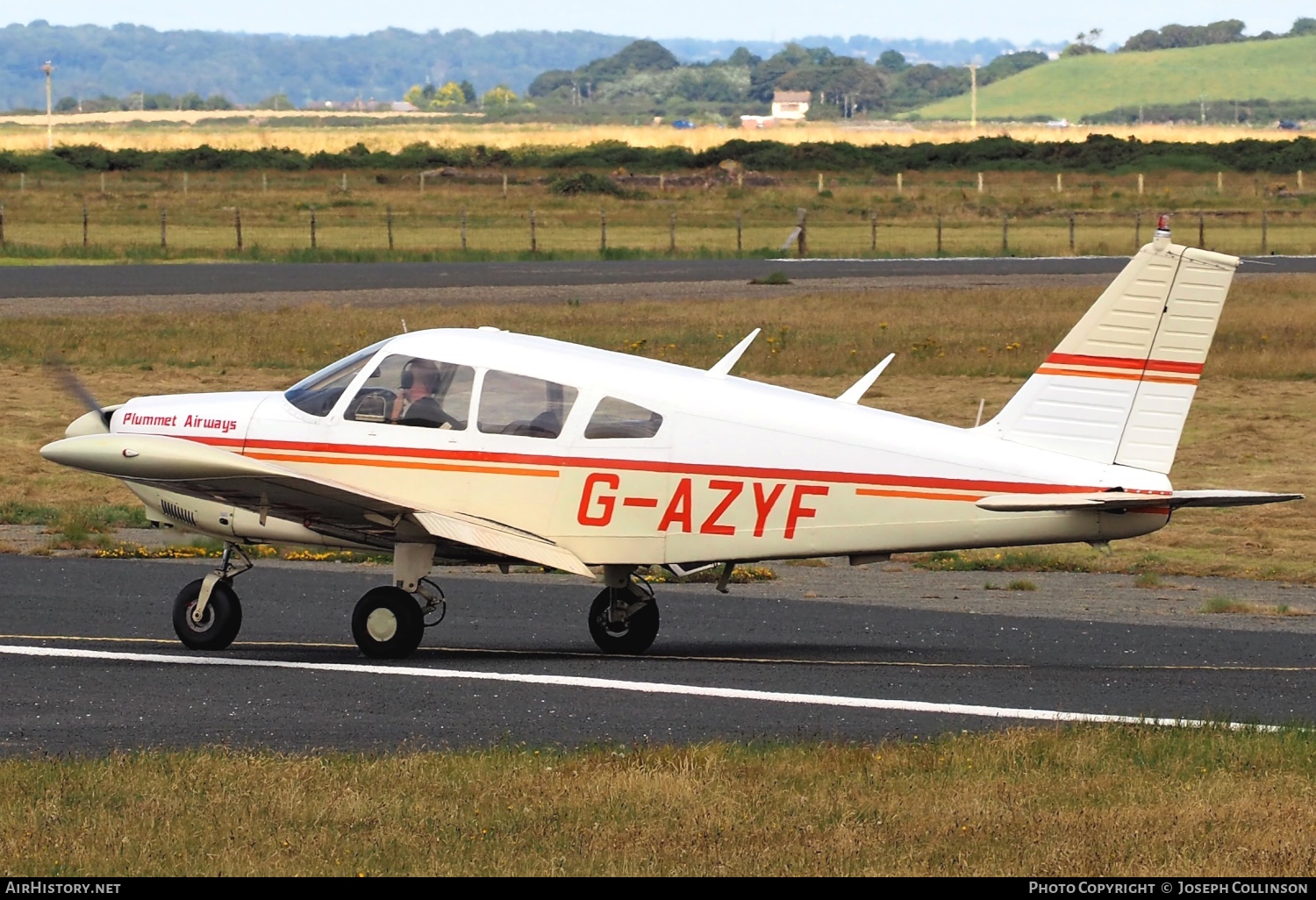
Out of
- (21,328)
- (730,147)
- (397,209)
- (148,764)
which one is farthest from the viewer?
(730,147)

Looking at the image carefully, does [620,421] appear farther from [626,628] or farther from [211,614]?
[211,614]

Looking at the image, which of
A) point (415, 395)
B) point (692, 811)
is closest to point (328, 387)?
point (415, 395)

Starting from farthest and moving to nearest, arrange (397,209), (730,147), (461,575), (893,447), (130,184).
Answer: (730,147)
(130,184)
(397,209)
(461,575)
(893,447)

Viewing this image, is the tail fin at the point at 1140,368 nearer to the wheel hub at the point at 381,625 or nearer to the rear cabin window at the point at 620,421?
the rear cabin window at the point at 620,421

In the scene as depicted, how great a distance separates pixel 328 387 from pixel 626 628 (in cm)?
272

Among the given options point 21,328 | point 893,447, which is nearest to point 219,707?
point 893,447

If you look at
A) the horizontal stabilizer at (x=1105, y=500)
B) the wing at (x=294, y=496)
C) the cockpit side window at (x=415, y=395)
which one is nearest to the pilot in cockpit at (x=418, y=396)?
the cockpit side window at (x=415, y=395)

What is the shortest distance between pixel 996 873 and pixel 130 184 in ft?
270

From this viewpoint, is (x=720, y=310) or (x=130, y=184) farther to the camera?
(x=130, y=184)

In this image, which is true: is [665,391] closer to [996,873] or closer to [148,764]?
[148,764]

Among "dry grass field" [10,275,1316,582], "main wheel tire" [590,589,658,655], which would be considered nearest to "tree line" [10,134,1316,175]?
"dry grass field" [10,275,1316,582]

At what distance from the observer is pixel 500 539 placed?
12.3 metres

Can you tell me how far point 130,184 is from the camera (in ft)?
277

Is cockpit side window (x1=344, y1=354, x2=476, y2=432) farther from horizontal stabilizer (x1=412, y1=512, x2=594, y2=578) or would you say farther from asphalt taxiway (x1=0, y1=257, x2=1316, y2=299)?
asphalt taxiway (x1=0, y1=257, x2=1316, y2=299)
